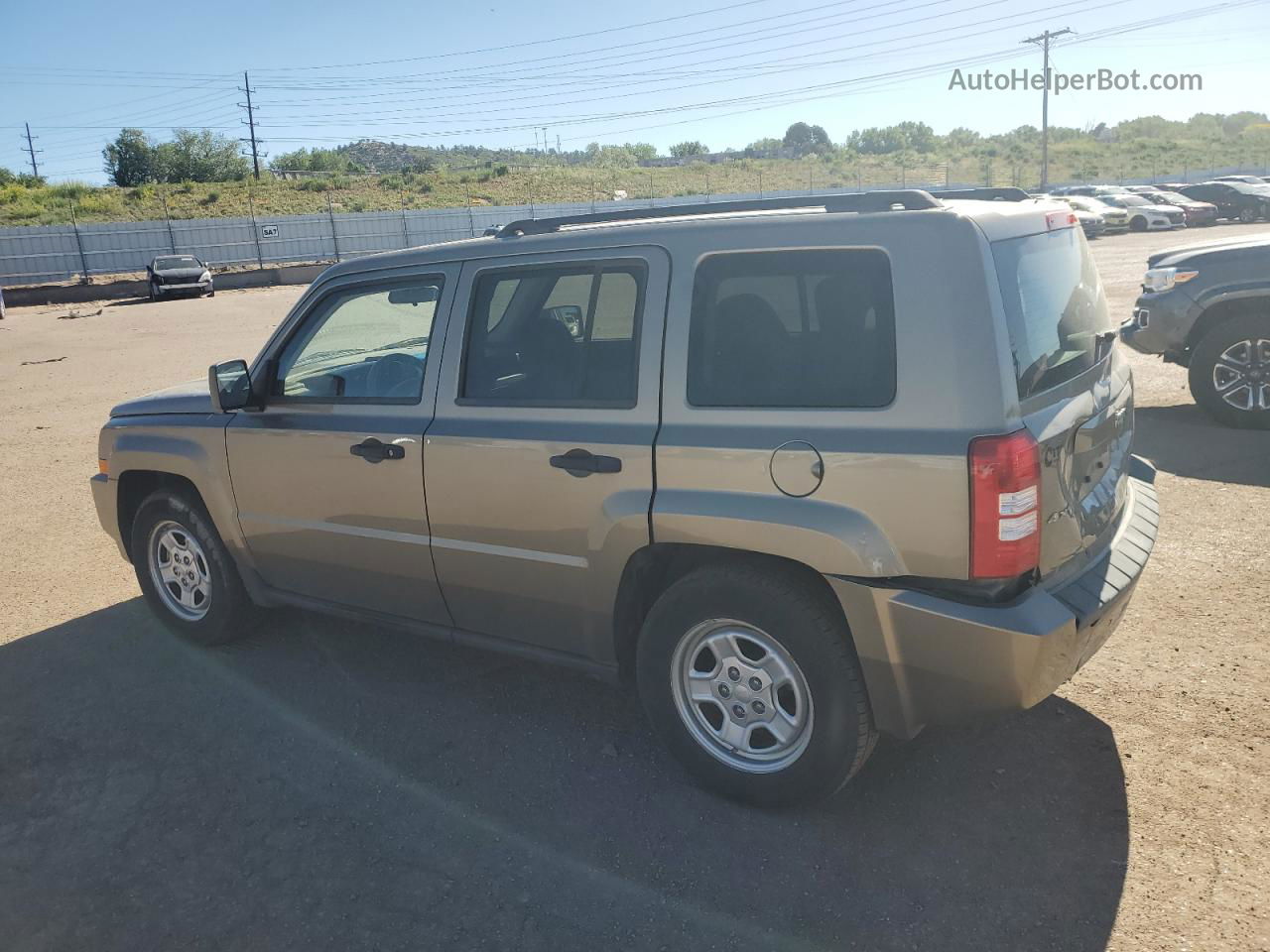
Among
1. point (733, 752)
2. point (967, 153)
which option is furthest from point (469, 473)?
point (967, 153)

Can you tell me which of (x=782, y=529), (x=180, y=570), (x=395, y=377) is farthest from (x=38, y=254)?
(x=782, y=529)

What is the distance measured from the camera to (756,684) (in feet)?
10.9

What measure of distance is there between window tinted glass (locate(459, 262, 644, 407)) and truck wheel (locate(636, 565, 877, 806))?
0.78m

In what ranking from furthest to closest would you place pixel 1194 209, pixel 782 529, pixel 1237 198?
1. pixel 1237 198
2. pixel 1194 209
3. pixel 782 529

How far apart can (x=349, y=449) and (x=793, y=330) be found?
1.98 m

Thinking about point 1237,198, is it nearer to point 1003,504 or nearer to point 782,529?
point 1003,504

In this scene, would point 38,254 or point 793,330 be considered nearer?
point 793,330

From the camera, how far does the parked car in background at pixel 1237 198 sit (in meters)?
37.0

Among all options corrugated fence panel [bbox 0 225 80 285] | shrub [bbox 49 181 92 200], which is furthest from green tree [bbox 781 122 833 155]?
corrugated fence panel [bbox 0 225 80 285]

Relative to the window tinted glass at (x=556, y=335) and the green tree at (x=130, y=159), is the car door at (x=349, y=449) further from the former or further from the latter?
the green tree at (x=130, y=159)

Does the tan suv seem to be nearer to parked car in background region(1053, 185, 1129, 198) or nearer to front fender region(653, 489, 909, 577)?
front fender region(653, 489, 909, 577)

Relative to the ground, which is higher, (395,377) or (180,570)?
(395,377)

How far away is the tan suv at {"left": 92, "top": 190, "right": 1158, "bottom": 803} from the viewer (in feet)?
9.48

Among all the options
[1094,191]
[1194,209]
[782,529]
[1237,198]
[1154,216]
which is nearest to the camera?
[782,529]
